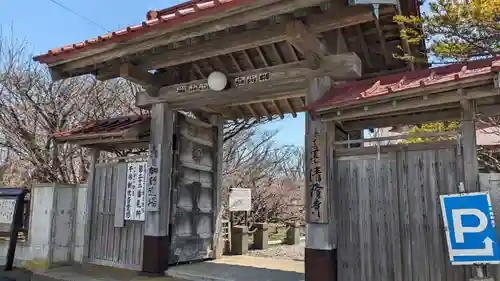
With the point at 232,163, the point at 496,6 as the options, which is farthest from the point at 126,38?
the point at 232,163

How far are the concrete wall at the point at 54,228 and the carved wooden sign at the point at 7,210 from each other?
1.36ft

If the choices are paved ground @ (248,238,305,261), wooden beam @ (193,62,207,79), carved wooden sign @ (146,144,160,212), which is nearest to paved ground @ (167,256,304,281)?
carved wooden sign @ (146,144,160,212)

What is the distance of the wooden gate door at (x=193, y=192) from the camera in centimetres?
727

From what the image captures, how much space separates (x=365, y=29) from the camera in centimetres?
596

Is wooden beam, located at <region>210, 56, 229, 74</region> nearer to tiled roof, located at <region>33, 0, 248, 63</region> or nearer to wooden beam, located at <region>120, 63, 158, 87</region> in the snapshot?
→ tiled roof, located at <region>33, 0, 248, 63</region>

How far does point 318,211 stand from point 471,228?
1.87 metres

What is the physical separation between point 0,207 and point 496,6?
9.55 metres

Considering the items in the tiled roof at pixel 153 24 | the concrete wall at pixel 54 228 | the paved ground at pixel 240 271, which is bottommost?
the paved ground at pixel 240 271

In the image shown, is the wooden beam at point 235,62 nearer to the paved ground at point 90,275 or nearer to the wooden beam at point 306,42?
the wooden beam at point 306,42

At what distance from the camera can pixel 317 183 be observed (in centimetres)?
522

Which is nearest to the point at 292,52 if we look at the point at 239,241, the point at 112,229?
the point at 112,229

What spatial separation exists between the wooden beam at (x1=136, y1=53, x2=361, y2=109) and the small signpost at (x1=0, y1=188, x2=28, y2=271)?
11.6 ft

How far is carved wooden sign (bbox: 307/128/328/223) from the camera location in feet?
16.8

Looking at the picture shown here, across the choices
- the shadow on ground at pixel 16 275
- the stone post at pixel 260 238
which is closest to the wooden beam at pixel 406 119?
the shadow on ground at pixel 16 275
